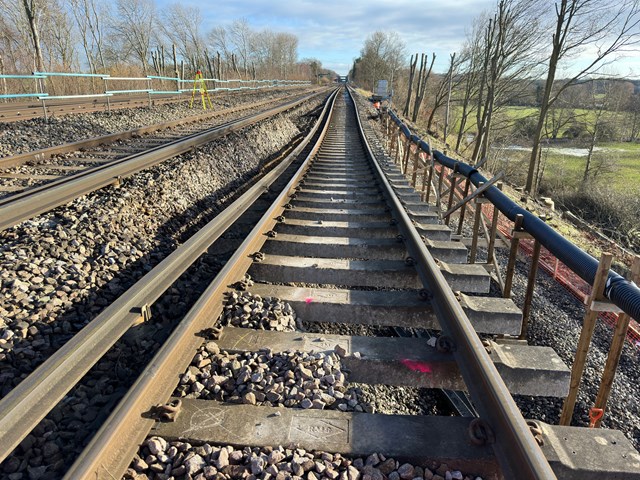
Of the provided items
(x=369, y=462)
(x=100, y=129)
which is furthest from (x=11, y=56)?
(x=369, y=462)

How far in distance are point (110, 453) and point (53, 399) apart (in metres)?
0.48

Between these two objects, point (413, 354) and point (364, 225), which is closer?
point (413, 354)

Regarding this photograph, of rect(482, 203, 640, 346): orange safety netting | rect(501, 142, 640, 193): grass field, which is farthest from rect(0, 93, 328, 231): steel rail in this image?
rect(501, 142, 640, 193): grass field

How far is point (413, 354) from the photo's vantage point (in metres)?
2.39

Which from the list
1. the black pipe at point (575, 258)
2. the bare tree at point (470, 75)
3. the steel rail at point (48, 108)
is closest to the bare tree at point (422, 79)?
the bare tree at point (470, 75)

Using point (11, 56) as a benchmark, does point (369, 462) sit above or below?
below

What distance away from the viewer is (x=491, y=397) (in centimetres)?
180

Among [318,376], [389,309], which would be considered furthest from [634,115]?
[318,376]

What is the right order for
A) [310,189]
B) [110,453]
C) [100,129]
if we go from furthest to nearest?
1. [100,129]
2. [310,189]
3. [110,453]

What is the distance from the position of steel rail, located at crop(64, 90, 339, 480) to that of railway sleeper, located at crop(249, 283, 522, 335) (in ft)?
1.87

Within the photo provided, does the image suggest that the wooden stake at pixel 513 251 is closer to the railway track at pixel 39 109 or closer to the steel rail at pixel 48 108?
the steel rail at pixel 48 108

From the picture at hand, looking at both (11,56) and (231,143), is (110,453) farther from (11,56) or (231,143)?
(11,56)

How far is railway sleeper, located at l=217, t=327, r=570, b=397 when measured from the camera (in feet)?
7.50

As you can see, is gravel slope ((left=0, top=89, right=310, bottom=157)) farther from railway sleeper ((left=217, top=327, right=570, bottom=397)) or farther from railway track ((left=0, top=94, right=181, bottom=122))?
railway sleeper ((left=217, top=327, right=570, bottom=397))
